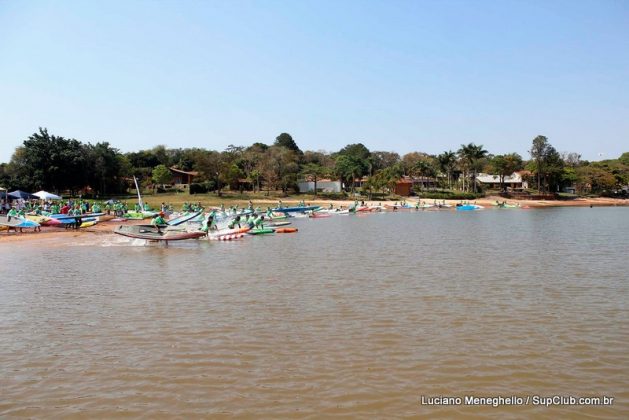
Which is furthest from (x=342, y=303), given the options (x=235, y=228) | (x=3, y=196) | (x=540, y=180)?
(x=540, y=180)

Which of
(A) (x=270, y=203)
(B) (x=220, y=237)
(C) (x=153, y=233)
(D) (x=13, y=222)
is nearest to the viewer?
(C) (x=153, y=233)

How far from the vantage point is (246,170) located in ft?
287

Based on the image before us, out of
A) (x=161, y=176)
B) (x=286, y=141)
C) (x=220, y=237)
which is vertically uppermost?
(x=286, y=141)

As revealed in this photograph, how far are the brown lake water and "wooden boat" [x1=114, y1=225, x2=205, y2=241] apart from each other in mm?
6936

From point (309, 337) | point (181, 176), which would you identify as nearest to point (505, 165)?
point (181, 176)

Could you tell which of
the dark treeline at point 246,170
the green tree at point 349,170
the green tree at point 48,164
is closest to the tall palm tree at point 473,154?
A: the dark treeline at point 246,170

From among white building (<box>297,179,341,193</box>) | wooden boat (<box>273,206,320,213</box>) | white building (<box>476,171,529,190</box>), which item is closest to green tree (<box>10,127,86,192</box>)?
wooden boat (<box>273,206,320,213</box>)

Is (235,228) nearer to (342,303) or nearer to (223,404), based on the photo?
(342,303)

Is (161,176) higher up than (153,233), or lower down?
higher up

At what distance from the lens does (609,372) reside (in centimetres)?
864

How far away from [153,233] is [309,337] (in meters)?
20.7

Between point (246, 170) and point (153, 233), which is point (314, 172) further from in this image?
point (153, 233)

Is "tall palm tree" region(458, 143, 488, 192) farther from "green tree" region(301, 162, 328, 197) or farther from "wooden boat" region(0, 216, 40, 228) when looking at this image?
"wooden boat" region(0, 216, 40, 228)

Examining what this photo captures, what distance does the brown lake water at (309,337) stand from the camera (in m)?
7.84
